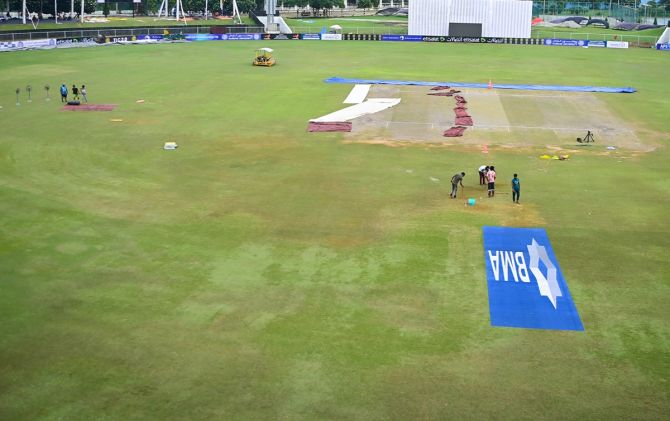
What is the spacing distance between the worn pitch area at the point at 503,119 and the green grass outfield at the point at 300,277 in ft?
8.96

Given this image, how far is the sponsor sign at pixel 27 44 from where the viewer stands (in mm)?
100312

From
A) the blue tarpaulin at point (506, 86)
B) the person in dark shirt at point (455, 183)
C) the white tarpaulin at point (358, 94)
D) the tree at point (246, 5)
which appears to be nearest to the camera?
the person in dark shirt at point (455, 183)

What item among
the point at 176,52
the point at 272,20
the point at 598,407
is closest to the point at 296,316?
the point at 598,407

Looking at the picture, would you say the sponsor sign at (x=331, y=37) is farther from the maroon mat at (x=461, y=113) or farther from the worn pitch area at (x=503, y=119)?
the maroon mat at (x=461, y=113)

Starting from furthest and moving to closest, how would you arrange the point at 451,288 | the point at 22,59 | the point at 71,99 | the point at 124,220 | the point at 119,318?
the point at 22,59
the point at 71,99
the point at 124,220
the point at 451,288
the point at 119,318

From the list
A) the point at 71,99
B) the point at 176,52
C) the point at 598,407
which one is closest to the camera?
the point at 598,407

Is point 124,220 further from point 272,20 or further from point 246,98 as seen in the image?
point 272,20

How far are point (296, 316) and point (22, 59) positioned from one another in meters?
80.0

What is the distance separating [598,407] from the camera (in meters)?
18.8

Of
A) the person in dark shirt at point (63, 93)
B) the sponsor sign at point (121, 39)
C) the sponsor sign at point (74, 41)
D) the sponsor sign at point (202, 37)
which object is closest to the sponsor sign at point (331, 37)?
the sponsor sign at point (202, 37)

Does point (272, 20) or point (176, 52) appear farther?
point (272, 20)

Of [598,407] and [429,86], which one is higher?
[429,86]

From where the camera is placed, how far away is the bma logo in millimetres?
25859

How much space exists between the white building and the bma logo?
96549mm
